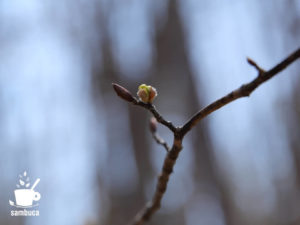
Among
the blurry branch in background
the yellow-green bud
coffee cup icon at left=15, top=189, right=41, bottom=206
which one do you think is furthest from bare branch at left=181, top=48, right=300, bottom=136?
coffee cup icon at left=15, top=189, right=41, bottom=206

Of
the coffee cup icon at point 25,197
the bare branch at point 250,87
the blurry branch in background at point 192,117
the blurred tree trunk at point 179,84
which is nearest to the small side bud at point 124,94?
the blurry branch in background at point 192,117

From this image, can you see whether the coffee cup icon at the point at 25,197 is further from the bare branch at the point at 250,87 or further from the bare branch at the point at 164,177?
the bare branch at the point at 250,87

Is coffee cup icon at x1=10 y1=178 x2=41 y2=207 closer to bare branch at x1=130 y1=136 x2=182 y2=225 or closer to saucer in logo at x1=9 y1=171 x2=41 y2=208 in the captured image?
saucer in logo at x1=9 y1=171 x2=41 y2=208

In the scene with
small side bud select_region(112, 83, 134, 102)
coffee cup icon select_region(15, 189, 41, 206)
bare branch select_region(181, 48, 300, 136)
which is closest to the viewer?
bare branch select_region(181, 48, 300, 136)

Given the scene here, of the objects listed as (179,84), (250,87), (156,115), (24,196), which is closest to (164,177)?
(156,115)

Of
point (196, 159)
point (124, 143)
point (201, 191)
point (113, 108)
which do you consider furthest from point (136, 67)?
point (201, 191)

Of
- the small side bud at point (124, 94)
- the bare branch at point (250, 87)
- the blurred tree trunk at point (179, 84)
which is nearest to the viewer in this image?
the bare branch at point (250, 87)

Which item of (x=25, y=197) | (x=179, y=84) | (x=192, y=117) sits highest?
(x=179, y=84)

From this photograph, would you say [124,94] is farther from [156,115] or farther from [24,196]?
[24,196]
